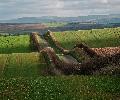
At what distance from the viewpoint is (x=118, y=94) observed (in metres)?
35.2

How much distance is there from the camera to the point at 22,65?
61281 millimetres

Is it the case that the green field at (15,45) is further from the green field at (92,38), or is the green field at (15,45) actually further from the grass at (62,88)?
the grass at (62,88)

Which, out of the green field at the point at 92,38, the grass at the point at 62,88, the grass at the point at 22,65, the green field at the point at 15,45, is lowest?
the green field at the point at 15,45

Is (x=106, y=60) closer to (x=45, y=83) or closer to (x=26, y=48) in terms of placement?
(x=45, y=83)

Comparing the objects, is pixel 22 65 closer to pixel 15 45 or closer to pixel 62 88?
pixel 62 88

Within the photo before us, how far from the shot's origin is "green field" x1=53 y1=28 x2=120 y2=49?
103875 millimetres

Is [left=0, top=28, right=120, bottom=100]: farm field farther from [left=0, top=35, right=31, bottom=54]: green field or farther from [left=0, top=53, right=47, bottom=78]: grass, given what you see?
[left=0, top=35, right=31, bottom=54]: green field

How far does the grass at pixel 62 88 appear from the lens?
3459 cm

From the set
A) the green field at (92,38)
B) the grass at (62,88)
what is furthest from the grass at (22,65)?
the green field at (92,38)

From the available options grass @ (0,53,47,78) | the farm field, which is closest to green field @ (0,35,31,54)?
grass @ (0,53,47,78)

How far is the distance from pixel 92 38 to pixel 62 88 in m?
76.0

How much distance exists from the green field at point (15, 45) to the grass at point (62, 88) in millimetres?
60023

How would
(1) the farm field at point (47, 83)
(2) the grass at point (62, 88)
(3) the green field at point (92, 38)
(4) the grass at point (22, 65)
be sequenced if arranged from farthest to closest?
(3) the green field at point (92, 38)
(4) the grass at point (22, 65)
(1) the farm field at point (47, 83)
(2) the grass at point (62, 88)

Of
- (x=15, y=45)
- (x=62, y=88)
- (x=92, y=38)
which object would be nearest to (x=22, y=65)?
(x=62, y=88)
